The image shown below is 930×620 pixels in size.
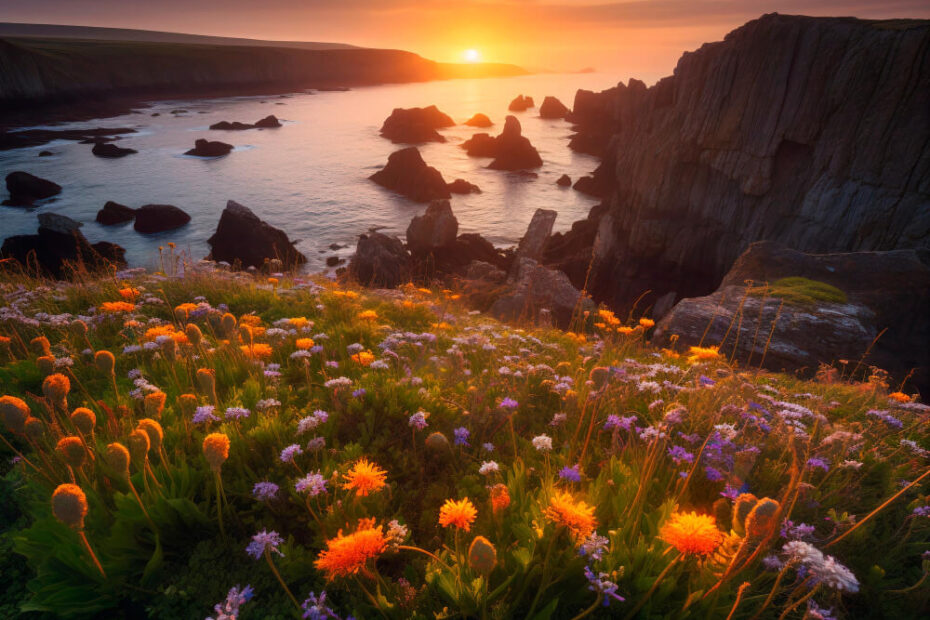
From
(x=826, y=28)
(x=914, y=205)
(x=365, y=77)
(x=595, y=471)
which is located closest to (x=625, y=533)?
(x=595, y=471)

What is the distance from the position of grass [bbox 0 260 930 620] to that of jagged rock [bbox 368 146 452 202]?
43.5 meters

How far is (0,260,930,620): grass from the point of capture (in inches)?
75.4

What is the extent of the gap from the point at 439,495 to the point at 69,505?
5.92ft

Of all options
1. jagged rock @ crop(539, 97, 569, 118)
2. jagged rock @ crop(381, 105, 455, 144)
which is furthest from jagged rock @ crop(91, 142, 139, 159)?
jagged rock @ crop(539, 97, 569, 118)

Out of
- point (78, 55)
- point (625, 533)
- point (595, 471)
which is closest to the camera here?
point (625, 533)

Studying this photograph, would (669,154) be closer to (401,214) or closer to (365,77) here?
(401,214)

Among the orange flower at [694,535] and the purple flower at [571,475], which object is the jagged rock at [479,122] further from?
the orange flower at [694,535]

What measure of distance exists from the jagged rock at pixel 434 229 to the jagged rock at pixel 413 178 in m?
16.8

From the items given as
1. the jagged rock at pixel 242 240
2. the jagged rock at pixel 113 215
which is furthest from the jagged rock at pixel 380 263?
the jagged rock at pixel 113 215

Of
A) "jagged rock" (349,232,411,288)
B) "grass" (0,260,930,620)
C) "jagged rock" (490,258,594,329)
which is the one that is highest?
"grass" (0,260,930,620)

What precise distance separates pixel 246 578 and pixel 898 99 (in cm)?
2719

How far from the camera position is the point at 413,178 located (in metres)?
47.0

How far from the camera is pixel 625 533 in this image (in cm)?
223

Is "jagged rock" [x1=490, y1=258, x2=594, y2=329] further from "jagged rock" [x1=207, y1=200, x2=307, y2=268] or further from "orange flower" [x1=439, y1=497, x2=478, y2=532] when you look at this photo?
"jagged rock" [x1=207, y1=200, x2=307, y2=268]
